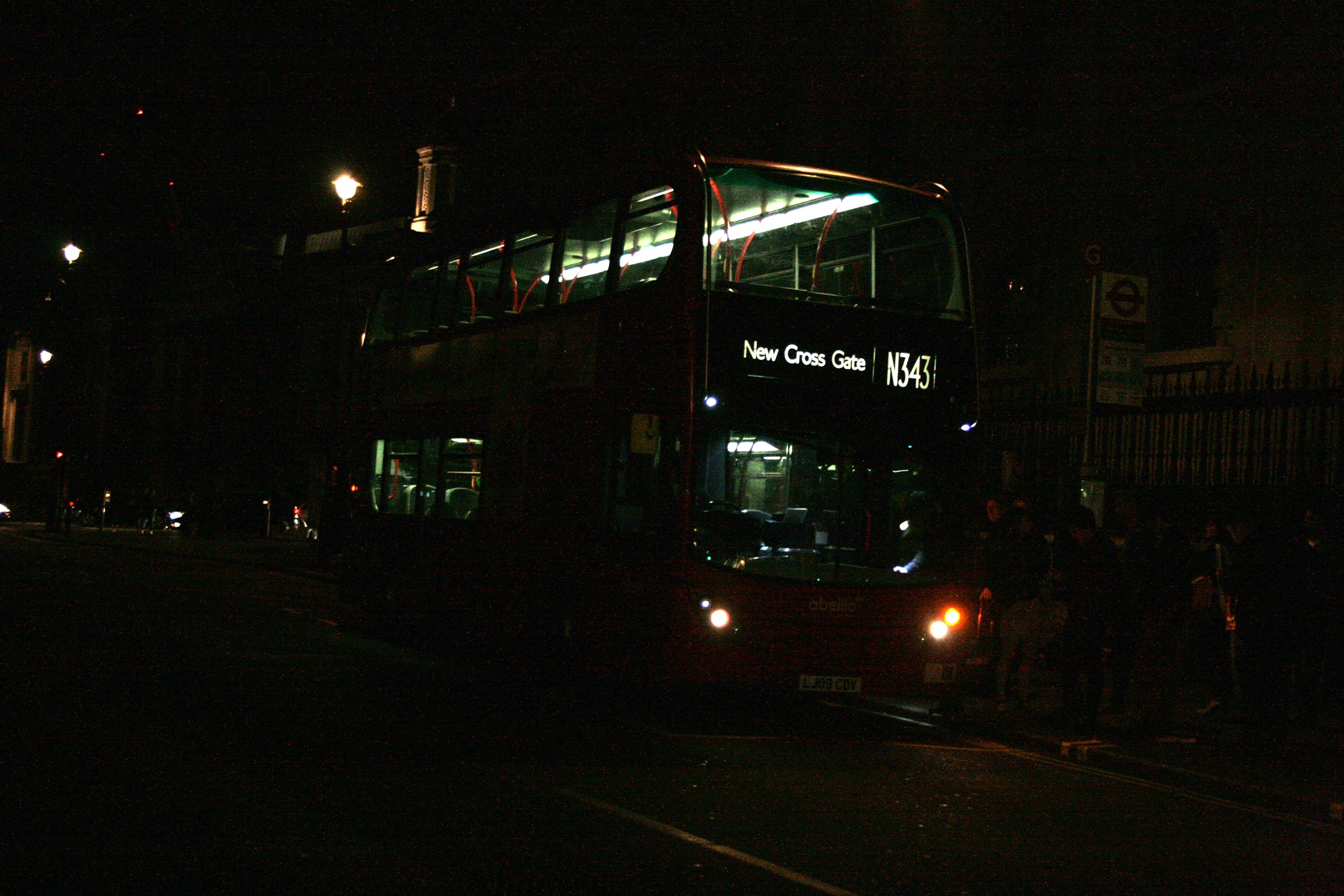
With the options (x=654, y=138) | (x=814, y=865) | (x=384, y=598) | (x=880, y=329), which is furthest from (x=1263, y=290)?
(x=654, y=138)

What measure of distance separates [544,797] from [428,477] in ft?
27.1

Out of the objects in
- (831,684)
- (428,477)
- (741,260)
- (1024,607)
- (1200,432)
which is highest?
(741,260)

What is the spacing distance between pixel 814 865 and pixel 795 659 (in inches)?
185

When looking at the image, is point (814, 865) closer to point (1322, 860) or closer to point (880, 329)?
point (1322, 860)

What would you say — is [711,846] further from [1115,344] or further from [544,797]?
[1115,344]

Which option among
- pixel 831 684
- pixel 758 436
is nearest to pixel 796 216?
pixel 758 436

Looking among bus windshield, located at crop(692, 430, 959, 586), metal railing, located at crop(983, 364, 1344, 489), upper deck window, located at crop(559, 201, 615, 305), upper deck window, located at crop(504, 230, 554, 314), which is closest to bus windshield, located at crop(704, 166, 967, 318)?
bus windshield, located at crop(692, 430, 959, 586)

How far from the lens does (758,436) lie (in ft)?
37.3

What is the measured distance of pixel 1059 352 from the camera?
2208 centimetres

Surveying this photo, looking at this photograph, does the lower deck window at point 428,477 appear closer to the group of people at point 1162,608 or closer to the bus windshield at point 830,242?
the bus windshield at point 830,242

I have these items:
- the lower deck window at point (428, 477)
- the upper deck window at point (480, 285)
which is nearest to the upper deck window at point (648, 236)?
the upper deck window at point (480, 285)

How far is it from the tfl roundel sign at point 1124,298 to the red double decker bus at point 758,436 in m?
1.34

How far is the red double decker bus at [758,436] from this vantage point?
37.0 feet

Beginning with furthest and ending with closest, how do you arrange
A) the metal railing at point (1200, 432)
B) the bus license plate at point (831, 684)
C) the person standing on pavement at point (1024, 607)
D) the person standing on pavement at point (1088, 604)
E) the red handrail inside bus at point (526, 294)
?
the metal railing at point (1200, 432)
the red handrail inside bus at point (526, 294)
the person standing on pavement at point (1024, 607)
the person standing on pavement at point (1088, 604)
the bus license plate at point (831, 684)
